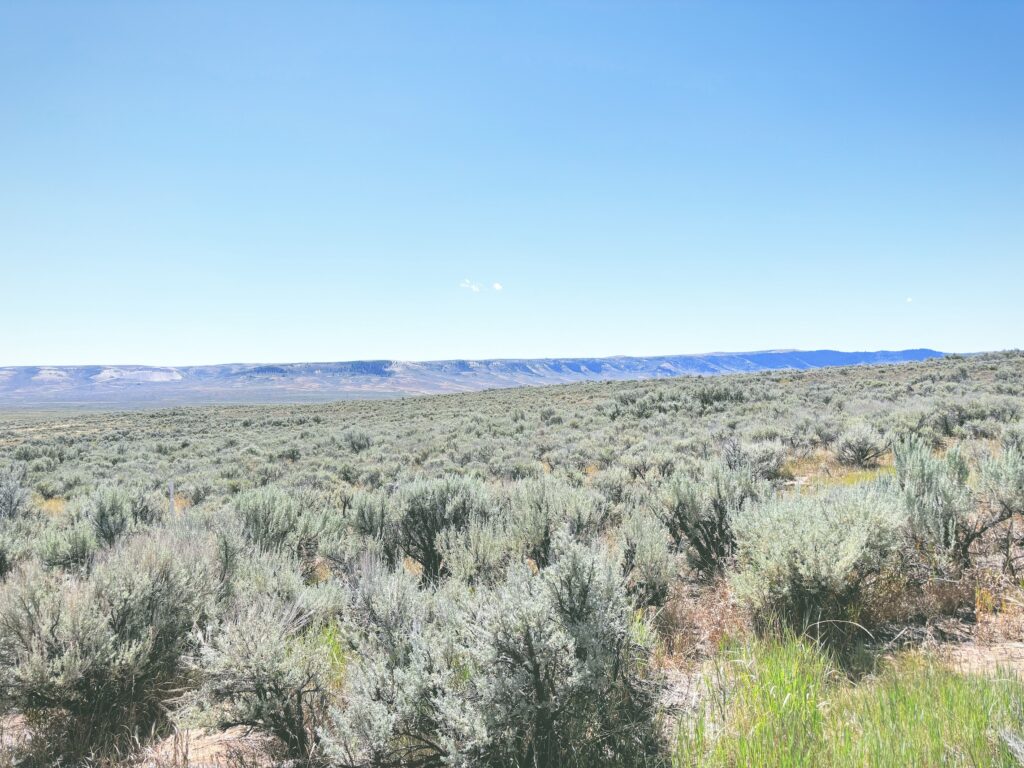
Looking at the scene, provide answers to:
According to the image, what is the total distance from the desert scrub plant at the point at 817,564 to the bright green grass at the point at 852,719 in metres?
0.56

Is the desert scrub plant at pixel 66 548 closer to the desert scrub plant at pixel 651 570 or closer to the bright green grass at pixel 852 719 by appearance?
the desert scrub plant at pixel 651 570

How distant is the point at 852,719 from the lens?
2434 millimetres

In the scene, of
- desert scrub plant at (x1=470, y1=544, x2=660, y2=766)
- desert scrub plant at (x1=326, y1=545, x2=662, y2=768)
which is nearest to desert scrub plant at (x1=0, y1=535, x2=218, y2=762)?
desert scrub plant at (x1=326, y1=545, x2=662, y2=768)

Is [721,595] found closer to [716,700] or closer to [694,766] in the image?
[716,700]

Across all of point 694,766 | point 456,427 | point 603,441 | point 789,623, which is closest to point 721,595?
point 789,623

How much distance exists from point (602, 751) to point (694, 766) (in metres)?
0.41

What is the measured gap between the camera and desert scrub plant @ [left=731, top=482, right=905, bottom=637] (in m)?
3.46

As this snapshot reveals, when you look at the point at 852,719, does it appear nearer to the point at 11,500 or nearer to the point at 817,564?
the point at 817,564

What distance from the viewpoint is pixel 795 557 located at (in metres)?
3.57

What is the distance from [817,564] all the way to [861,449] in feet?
29.5

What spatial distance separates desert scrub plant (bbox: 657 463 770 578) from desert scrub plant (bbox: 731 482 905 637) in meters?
1.21

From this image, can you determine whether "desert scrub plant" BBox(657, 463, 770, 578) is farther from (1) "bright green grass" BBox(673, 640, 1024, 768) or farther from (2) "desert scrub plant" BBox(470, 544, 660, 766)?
(2) "desert scrub plant" BBox(470, 544, 660, 766)

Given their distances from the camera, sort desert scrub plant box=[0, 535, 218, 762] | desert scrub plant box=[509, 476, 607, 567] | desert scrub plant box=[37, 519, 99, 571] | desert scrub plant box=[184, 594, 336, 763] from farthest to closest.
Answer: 1. desert scrub plant box=[37, 519, 99, 571]
2. desert scrub plant box=[509, 476, 607, 567]
3. desert scrub plant box=[0, 535, 218, 762]
4. desert scrub plant box=[184, 594, 336, 763]

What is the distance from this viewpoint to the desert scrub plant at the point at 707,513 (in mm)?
5258
